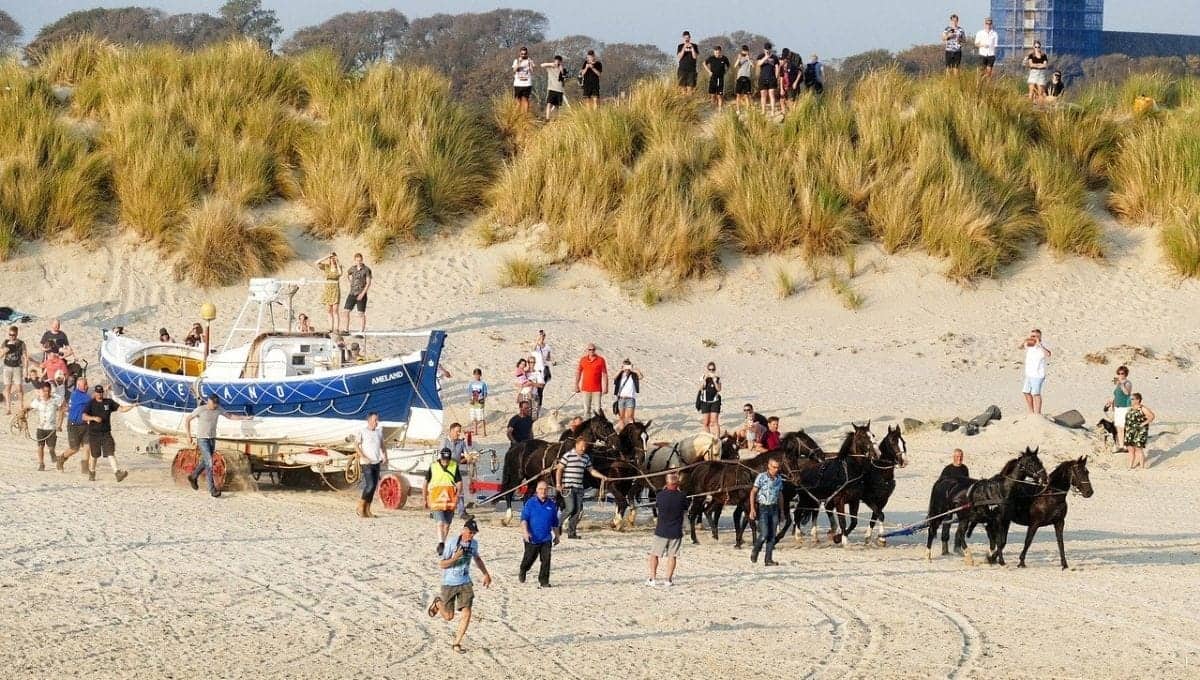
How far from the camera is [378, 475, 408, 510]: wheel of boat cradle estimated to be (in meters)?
20.3

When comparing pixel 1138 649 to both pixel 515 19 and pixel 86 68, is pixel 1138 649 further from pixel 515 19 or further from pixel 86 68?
pixel 515 19

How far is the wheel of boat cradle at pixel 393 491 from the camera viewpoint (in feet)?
66.7

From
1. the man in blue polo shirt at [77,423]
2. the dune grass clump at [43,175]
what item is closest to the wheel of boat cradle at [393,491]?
the man in blue polo shirt at [77,423]

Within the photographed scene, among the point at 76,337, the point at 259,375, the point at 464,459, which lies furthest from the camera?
the point at 76,337

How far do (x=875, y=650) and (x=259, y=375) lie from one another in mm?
11158

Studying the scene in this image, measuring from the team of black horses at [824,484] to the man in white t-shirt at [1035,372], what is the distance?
22.4 feet

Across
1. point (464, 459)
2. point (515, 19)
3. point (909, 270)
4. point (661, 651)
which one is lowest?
point (661, 651)

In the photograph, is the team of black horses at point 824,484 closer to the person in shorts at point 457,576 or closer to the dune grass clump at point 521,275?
the person in shorts at point 457,576

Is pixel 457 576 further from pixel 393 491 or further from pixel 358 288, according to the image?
pixel 358 288

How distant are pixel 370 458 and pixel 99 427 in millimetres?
4238

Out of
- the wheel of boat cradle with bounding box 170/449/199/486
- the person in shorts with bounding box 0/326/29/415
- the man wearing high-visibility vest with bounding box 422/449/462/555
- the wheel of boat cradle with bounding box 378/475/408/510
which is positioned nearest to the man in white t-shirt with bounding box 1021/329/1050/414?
the wheel of boat cradle with bounding box 378/475/408/510

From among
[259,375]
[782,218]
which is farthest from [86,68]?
[259,375]

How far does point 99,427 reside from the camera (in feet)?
70.9

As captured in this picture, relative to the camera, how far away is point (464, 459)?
19.8 m
